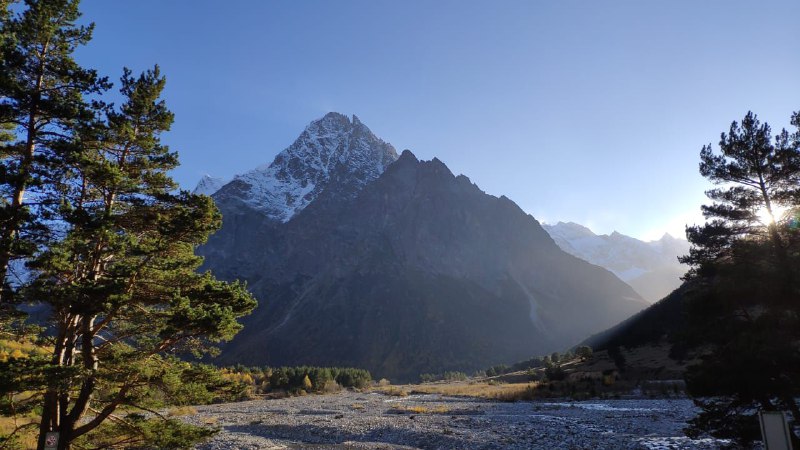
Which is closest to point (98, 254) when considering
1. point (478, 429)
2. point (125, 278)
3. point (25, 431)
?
point (125, 278)

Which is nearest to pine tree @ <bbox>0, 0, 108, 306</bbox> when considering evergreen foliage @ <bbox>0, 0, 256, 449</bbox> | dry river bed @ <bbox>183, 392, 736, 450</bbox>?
evergreen foliage @ <bbox>0, 0, 256, 449</bbox>

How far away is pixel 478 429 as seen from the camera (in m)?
31.3

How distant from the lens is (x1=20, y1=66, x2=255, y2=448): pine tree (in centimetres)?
1191

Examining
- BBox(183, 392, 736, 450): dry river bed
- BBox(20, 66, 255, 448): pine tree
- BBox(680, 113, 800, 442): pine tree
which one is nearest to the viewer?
BBox(20, 66, 255, 448): pine tree

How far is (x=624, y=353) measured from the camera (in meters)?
76.2

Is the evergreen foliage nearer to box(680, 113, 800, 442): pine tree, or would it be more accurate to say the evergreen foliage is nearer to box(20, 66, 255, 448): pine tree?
box(20, 66, 255, 448): pine tree

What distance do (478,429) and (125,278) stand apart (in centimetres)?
2613

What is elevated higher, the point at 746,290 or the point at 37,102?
the point at 37,102

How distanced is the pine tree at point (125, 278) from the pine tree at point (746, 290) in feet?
54.0

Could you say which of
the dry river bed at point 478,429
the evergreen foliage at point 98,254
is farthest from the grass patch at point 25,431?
the dry river bed at point 478,429

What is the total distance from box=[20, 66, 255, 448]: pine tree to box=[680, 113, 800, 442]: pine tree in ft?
54.0

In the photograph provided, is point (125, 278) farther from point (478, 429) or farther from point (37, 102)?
point (478, 429)

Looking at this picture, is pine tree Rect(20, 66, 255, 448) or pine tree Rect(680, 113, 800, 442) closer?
pine tree Rect(20, 66, 255, 448)

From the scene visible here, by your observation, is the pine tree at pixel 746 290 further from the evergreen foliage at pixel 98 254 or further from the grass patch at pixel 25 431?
the grass patch at pixel 25 431
